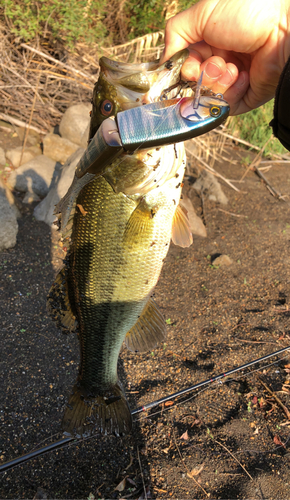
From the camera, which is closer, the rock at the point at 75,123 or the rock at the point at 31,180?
the rock at the point at 31,180

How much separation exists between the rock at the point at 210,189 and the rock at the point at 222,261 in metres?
1.86

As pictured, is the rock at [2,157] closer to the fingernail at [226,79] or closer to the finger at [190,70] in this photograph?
the fingernail at [226,79]

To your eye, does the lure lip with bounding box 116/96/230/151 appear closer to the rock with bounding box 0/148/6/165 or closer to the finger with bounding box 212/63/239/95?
the finger with bounding box 212/63/239/95

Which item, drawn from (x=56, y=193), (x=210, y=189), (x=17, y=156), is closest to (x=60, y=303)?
(x=56, y=193)

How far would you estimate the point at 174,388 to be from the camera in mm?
3377

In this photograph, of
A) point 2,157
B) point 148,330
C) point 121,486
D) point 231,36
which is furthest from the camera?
point 2,157

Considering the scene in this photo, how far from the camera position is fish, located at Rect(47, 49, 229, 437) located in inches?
61.2

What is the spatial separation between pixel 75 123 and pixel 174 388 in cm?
498

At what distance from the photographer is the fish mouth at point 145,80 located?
150cm

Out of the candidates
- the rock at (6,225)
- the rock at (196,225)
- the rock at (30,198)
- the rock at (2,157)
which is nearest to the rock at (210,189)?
the rock at (196,225)

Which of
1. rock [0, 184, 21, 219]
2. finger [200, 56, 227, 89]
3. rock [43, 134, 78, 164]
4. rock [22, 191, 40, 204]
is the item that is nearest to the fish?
finger [200, 56, 227, 89]

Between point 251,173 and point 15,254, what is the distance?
5.99 m

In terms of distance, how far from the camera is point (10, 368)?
3377 millimetres

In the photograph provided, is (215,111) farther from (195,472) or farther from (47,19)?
(47,19)
